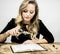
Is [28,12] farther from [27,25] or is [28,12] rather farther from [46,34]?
[46,34]

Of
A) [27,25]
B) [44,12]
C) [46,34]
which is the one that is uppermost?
[44,12]

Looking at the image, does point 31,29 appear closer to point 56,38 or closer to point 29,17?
point 29,17

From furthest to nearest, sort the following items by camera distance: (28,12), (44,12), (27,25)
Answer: (44,12)
(27,25)
(28,12)

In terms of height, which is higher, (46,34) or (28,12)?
(28,12)

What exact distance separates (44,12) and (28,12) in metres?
0.73

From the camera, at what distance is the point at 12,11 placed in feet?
8.60

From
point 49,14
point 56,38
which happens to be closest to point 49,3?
point 49,14

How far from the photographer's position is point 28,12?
203 cm

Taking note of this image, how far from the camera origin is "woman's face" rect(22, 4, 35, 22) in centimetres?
202

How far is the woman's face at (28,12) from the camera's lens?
202 cm

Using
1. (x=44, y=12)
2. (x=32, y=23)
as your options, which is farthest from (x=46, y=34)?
(x=44, y=12)

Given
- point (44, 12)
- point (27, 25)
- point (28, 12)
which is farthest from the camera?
point (44, 12)

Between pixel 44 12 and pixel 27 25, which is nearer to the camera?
pixel 27 25

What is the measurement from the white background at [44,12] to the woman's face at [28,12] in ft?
1.81
